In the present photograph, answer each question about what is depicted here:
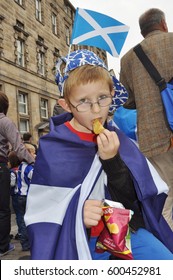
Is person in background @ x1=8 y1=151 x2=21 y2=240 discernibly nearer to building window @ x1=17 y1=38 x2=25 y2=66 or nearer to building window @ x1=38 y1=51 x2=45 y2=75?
building window @ x1=17 y1=38 x2=25 y2=66

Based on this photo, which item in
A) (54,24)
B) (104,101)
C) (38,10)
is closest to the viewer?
(104,101)

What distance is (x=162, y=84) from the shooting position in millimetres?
2613

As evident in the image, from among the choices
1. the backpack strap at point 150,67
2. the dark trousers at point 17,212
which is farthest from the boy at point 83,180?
the dark trousers at point 17,212

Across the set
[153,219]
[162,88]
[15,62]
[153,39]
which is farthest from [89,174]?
[15,62]

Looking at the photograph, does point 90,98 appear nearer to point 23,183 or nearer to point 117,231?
point 117,231

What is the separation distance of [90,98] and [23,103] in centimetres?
1964

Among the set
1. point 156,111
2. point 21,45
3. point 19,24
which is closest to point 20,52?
point 21,45

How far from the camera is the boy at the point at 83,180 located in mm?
1559

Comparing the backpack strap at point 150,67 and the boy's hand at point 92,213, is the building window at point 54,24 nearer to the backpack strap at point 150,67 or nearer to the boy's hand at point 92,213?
the backpack strap at point 150,67

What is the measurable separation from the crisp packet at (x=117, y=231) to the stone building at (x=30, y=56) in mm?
15473

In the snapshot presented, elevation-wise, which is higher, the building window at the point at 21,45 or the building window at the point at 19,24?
the building window at the point at 19,24

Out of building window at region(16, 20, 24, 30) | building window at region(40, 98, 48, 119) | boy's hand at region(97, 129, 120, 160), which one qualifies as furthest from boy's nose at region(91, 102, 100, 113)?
building window at region(40, 98, 48, 119)

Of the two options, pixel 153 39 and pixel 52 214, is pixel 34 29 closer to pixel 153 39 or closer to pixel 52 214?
pixel 153 39

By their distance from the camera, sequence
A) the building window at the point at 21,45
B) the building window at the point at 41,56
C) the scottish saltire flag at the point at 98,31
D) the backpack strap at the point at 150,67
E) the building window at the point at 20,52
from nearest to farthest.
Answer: the scottish saltire flag at the point at 98,31 → the backpack strap at the point at 150,67 → the building window at the point at 21,45 → the building window at the point at 20,52 → the building window at the point at 41,56
